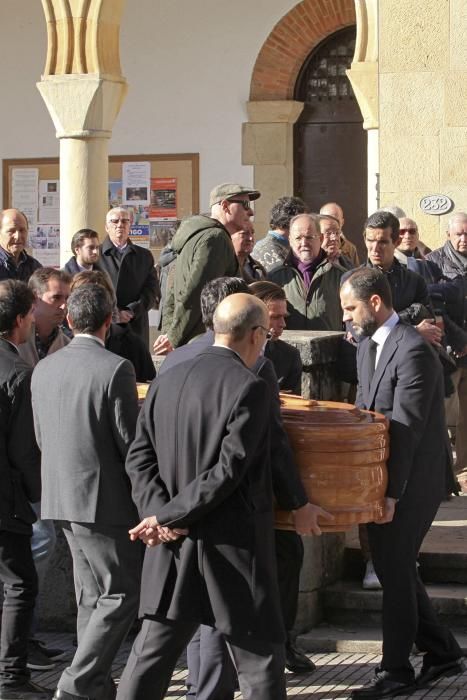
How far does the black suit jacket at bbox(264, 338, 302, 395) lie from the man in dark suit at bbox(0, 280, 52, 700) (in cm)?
116

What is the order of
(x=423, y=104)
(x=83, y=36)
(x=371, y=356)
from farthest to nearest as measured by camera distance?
(x=83, y=36), (x=423, y=104), (x=371, y=356)

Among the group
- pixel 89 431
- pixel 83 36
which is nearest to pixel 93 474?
pixel 89 431

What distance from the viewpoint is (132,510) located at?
5.54m

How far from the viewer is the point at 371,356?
19.8 ft

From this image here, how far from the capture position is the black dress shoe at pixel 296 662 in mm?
6219

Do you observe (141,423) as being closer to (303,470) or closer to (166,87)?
(303,470)

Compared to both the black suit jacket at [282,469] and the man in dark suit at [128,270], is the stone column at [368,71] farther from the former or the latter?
the black suit jacket at [282,469]

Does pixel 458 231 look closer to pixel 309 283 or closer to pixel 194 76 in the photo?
pixel 309 283

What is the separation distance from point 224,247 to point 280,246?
2021 mm

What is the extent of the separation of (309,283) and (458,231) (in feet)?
5.22

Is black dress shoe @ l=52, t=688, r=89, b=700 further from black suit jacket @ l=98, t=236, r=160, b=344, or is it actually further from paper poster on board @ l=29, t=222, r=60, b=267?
paper poster on board @ l=29, t=222, r=60, b=267

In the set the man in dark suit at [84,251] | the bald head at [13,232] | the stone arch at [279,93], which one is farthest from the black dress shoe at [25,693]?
the stone arch at [279,93]

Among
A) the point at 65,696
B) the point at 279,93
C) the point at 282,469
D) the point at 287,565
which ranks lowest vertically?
the point at 65,696

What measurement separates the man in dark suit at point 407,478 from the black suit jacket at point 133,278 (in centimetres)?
410
